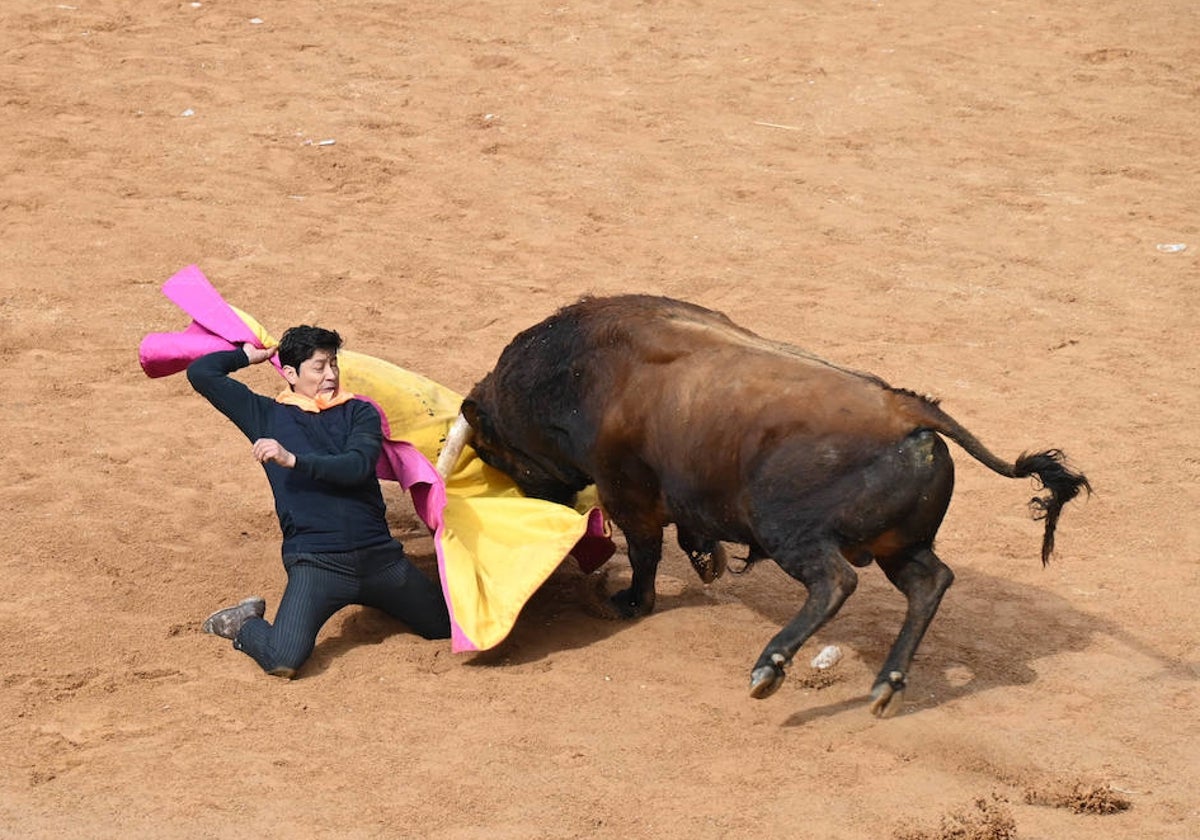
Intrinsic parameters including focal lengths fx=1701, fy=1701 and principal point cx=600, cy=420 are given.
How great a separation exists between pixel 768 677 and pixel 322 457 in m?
1.82

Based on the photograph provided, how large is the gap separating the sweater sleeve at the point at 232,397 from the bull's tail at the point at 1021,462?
2.40 meters

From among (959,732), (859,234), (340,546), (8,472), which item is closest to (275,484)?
(340,546)

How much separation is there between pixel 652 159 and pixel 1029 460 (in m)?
6.63

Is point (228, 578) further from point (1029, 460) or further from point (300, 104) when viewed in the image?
point (300, 104)

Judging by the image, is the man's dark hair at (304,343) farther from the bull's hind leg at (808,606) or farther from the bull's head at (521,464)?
the bull's hind leg at (808,606)

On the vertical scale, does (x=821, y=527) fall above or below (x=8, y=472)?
above

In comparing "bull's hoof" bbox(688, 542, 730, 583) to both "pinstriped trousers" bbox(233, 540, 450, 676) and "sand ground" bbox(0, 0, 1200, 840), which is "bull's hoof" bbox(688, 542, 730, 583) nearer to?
"sand ground" bbox(0, 0, 1200, 840)

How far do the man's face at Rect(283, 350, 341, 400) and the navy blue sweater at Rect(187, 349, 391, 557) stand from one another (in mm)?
77

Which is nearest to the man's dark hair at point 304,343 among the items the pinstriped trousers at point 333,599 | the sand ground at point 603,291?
the pinstriped trousers at point 333,599

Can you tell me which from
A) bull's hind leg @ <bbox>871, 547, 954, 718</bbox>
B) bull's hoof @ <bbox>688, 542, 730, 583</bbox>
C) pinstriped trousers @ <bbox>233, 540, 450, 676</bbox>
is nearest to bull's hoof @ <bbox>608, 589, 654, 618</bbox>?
bull's hoof @ <bbox>688, 542, 730, 583</bbox>

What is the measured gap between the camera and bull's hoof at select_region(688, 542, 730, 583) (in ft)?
22.7

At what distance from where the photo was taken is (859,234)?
11.2 m

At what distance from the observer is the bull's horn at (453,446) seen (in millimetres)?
7129

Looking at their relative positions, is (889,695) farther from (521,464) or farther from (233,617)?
(233,617)
